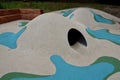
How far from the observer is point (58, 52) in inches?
317

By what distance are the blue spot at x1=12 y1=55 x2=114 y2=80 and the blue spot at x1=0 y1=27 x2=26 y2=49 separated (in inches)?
62.9

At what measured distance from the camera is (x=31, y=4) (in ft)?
58.9

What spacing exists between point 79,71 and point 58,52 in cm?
106

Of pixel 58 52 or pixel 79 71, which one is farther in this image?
pixel 58 52

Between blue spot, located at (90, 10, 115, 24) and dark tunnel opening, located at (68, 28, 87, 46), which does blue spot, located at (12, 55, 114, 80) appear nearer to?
dark tunnel opening, located at (68, 28, 87, 46)

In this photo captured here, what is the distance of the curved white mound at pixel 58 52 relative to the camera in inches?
283

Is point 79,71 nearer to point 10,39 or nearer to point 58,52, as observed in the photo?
point 58,52

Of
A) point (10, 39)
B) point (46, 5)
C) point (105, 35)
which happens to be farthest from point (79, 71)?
point (46, 5)

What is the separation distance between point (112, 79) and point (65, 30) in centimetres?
259

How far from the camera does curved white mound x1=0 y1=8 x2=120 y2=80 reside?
23.6 ft

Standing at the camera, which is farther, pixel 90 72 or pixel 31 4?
pixel 31 4

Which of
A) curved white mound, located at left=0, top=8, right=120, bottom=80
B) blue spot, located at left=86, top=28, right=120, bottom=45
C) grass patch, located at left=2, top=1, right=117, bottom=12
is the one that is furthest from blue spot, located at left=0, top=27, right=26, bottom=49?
grass patch, located at left=2, top=1, right=117, bottom=12

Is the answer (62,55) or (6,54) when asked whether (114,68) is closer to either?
(62,55)

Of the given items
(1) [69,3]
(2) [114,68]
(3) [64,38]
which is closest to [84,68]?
(2) [114,68]
